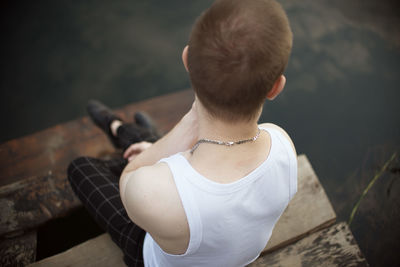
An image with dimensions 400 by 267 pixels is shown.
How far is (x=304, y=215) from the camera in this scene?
121cm

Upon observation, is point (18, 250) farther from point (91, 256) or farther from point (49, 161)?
point (49, 161)

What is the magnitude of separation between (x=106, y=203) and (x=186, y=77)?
71.3 inches

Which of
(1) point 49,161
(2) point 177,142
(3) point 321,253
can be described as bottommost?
(3) point 321,253

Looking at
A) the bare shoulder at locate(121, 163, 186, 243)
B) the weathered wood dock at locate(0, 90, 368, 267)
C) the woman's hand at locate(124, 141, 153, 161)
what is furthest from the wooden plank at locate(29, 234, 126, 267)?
the bare shoulder at locate(121, 163, 186, 243)

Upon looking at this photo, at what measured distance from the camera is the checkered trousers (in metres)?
0.98

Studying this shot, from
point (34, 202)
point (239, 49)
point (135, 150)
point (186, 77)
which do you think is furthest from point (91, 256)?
point (186, 77)

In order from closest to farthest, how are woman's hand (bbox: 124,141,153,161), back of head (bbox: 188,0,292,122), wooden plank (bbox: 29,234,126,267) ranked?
back of head (bbox: 188,0,292,122) < wooden plank (bbox: 29,234,126,267) < woman's hand (bbox: 124,141,153,161)

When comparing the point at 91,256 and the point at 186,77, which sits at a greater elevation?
the point at 91,256

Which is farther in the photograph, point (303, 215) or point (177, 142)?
point (303, 215)

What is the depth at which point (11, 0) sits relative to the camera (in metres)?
2.74

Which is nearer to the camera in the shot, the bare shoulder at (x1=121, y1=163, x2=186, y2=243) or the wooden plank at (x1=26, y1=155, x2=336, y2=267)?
the bare shoulder at (x1=121, y1=163, x2=186, y2=243)

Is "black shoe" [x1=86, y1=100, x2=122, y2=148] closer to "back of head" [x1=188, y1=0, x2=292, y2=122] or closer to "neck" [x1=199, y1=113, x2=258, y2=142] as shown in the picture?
"neck" [x1=199, y1=113, x2=258, y2=142]

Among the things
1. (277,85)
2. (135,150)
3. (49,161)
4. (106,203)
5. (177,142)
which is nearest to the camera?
(277,85)

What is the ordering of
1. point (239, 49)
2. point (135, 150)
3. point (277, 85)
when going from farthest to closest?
point (135, 150), point (277, 85), point (239, 49)
